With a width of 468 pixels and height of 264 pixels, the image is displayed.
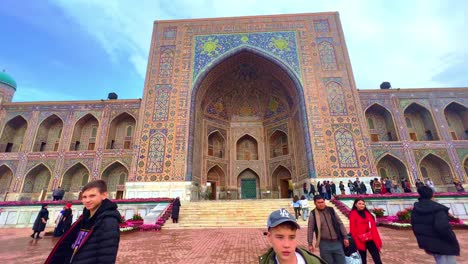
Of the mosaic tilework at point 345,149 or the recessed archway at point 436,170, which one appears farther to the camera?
the recessed archway at point 436,170

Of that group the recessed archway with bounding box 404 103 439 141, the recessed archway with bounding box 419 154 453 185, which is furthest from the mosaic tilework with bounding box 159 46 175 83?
the recessed archway with bounding box 419 154 453 185

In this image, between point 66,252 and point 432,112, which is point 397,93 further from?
point 66,252

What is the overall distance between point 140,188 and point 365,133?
13.9 meters

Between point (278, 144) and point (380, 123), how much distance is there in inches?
316

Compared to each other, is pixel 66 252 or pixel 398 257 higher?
pixel 66 252

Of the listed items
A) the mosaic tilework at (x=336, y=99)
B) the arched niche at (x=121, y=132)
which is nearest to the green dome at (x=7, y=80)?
the arched niche at (x=121, y=132)

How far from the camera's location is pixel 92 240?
1604 millimetres

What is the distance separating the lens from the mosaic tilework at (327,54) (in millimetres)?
16844

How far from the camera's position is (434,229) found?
2.32m

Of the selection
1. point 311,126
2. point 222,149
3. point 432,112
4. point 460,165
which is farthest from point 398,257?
point 432,112

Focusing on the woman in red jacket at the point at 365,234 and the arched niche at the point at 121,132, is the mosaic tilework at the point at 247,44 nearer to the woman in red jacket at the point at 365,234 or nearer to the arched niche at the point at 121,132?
the arched niche at the point at 121,132

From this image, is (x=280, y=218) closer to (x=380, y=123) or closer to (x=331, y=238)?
(x=331, y=238)

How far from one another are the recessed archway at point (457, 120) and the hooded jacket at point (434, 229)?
827 inches

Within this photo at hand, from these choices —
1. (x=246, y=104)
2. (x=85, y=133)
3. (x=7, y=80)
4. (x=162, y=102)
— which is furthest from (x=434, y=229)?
(x=7, y=80)
